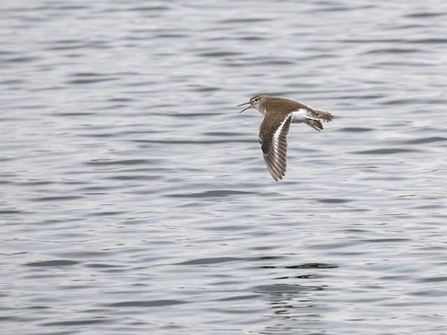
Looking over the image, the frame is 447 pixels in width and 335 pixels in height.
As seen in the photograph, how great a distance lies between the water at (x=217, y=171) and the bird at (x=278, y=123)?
51cm

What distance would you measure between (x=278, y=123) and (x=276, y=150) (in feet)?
1.44

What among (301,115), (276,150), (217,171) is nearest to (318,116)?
(301,115)

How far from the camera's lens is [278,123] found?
11695 millimetres

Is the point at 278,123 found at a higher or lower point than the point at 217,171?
higher

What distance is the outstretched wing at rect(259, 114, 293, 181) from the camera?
11.2 metres

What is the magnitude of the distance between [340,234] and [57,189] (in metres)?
2.81

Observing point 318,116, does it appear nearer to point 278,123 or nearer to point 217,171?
point 278,123

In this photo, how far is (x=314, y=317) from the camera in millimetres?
9383

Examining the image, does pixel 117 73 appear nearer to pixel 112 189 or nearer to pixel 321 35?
pixel 321 35

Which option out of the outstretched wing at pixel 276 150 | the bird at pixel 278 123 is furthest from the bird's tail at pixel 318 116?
the outstretched wing at pixel 276 150

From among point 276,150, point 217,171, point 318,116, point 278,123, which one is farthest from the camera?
point 217,171

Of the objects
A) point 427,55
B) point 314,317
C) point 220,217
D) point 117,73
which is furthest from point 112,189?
point 427,55

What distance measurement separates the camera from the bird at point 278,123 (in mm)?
11258

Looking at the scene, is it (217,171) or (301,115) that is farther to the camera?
(217,171)
